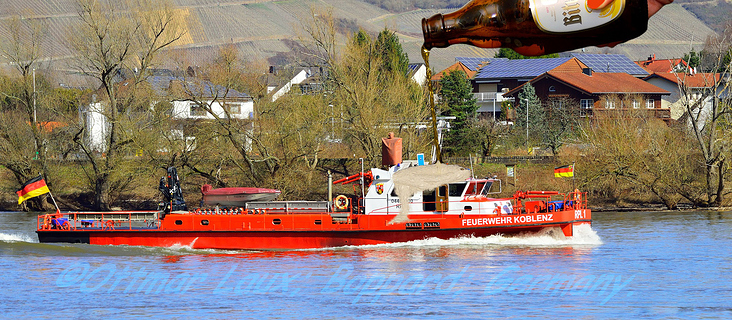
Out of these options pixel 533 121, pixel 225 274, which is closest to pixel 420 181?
pixel 225 274

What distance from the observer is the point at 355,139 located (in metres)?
49.2

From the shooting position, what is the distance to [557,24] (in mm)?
4371

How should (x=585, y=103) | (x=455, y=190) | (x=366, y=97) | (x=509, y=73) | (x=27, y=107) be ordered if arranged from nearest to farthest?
1. (x=455, y=190)
2. (x=366, y=97)
3. (x=27, y=107)
4. (x=585, y=103)
5. (x=509, y=73)

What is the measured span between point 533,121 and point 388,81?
873 inches

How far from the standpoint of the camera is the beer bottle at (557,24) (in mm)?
4223

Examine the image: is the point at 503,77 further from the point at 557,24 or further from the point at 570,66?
the point at 557,24

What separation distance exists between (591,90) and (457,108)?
50.9 feet

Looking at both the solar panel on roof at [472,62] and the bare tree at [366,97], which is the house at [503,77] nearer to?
the solar panel on roof at [472,62]

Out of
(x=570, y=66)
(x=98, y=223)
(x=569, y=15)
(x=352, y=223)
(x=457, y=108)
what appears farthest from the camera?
(x=570, y=66)

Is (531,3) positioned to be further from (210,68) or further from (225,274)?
(210,68)

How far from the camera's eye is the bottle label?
13.9 ft

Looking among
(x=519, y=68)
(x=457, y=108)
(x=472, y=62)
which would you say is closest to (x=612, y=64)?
(x=519, y=68)

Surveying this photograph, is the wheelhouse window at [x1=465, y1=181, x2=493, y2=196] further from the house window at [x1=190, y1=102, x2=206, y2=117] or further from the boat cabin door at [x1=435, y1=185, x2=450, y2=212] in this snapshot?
the house window at [x1=190, y1=102, x2=206, y2=117]

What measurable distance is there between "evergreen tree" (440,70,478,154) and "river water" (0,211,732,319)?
985 inches
